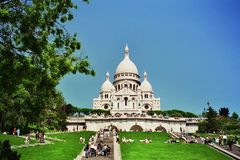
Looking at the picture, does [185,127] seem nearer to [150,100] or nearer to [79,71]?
[150,100]

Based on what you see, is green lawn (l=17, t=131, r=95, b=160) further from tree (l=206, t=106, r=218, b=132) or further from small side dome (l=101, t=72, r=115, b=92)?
small side dome (l=101, t=72, r=115, b=92)

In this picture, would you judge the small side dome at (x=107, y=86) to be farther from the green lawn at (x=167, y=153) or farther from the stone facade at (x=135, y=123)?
the green lawn at (x=167, y=153)

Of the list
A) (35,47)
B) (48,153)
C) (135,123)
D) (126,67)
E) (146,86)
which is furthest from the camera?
(146,86)

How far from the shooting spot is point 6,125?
163 ft

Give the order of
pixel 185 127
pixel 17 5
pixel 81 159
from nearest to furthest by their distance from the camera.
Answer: pixel 17 5, pixel 81 159, pixel 185 127

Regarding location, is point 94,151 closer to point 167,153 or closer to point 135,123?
point 167,153

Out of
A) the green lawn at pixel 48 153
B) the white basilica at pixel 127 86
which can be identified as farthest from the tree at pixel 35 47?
the white basilica at pixel 127 86

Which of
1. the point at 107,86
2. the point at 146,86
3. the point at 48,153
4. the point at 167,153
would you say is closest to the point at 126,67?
the point at 107,86

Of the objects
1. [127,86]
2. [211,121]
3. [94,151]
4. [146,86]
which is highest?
[146,86]

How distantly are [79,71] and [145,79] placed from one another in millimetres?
119779

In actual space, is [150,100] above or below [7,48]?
above

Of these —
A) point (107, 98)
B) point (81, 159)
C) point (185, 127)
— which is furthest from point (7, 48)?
point (107, 98)

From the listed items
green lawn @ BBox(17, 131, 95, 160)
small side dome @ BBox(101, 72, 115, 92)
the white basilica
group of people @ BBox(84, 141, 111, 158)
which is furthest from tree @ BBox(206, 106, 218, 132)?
small side dome @ BBox(101, 72, 115, 92)

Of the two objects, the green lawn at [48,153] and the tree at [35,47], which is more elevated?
the tree at [35,47]
